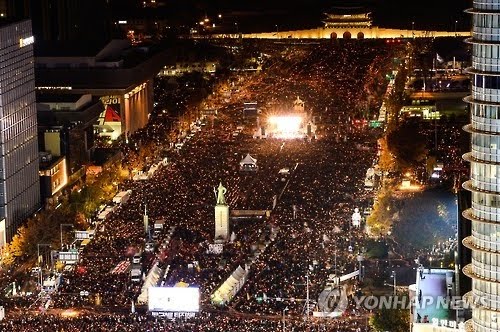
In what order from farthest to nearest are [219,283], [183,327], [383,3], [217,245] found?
[383,3]
[217,245]
[219,283]
[183,327]

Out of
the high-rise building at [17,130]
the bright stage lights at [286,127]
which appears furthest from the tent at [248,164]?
the high-rise building at [17,130]

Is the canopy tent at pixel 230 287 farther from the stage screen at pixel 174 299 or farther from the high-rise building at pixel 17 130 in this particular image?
the high-rise building at pixel 17 130

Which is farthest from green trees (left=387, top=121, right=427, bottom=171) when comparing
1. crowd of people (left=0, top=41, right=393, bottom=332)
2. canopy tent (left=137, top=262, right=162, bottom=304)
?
canopy tent (left=137, top=262, right=162, bottom=304)

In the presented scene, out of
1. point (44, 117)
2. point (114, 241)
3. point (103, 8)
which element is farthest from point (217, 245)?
point (103, 8)

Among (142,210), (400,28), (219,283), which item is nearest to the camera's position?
(219,283)

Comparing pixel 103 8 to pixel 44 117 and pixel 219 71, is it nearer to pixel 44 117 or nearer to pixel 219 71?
pixel 219 71

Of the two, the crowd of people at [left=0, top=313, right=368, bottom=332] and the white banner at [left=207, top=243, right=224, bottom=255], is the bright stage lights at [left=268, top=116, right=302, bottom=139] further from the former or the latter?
the crowd of people at [left=0, top=313, right=368, bottom=332]
